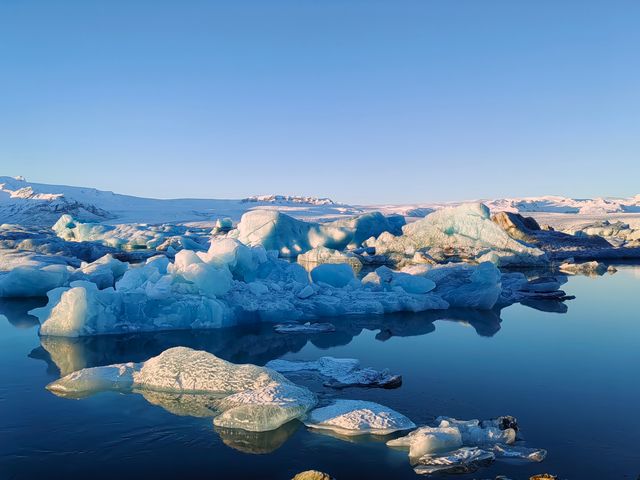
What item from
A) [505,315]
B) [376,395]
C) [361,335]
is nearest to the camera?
[376,395]

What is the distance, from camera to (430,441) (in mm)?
3381

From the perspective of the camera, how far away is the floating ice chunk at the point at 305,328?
24.3 ft

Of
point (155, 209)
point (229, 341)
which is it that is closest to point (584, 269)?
point (229, 341)

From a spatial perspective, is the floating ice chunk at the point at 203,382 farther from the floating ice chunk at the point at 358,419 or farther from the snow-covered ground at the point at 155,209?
the snow-covered ground at the point at 155,209

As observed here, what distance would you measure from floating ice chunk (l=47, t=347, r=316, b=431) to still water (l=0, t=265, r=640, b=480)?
187 millimetres

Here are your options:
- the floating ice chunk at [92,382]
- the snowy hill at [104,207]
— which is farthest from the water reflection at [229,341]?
the snowy hill at [104,207]

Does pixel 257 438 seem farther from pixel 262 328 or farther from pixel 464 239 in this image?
pixel 464 239

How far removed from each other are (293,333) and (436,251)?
11.6 metres

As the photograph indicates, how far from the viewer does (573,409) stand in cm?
427

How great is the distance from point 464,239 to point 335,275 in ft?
29.9

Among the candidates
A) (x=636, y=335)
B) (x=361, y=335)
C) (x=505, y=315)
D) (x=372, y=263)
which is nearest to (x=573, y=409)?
(x=361, y=335)

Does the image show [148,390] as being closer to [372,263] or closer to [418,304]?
[418,304]

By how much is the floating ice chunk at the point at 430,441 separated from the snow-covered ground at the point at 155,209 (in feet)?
103

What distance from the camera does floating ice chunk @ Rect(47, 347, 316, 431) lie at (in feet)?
13.2
